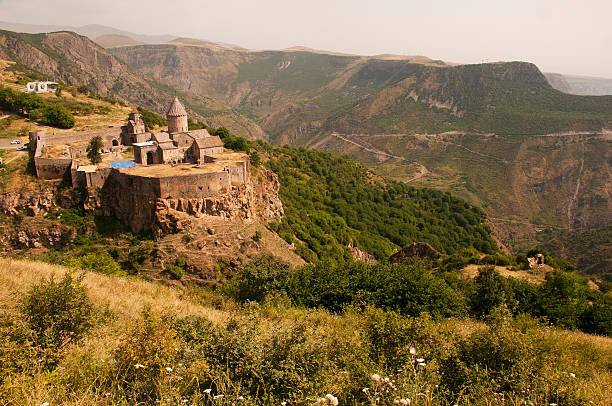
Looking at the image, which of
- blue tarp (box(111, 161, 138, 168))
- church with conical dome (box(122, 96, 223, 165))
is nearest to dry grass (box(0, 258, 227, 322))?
blue tarp (box(111, 161, 138, 168))

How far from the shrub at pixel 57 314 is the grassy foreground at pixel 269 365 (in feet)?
0.18

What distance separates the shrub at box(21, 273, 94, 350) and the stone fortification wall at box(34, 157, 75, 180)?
26.4 metres

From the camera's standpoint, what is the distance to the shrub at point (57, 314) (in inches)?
301

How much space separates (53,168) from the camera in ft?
98.5

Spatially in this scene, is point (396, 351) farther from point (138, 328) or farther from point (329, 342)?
point (138, 328)

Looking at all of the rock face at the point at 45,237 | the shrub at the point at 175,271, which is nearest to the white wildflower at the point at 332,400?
the shrub at the point at 175,271

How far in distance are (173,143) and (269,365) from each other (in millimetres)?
33318

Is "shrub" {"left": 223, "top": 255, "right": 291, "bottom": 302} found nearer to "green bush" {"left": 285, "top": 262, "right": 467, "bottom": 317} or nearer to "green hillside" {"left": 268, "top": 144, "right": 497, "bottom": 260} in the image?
"green bush" {"left": 285, "top": 262, "right": 467, "bottom": 317}

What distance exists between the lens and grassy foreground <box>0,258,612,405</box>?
644cm

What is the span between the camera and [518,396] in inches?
285

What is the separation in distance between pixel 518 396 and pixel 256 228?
25.7 metres

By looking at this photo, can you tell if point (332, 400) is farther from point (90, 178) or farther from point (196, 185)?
point (90, 178)

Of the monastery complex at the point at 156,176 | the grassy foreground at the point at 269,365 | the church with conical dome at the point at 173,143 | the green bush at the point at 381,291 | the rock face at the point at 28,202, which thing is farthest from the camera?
the church with conical dome at the point at 173,143

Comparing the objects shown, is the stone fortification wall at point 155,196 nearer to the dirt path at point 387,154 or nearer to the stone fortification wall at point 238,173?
the stone fortification wall at point 238,173
